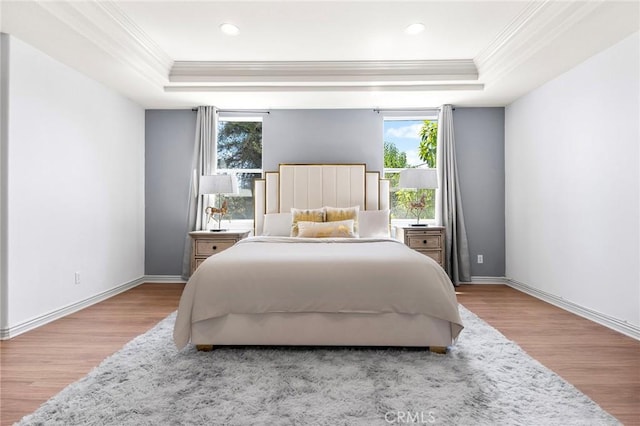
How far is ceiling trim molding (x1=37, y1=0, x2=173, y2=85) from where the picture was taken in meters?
2.77

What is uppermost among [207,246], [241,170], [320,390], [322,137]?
[322,137]

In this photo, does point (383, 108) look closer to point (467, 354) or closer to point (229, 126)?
point (229, 126)

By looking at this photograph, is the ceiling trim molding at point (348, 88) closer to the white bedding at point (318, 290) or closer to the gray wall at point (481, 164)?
the gray wall at point (481, 164)

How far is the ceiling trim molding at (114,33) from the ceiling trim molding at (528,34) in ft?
11.0

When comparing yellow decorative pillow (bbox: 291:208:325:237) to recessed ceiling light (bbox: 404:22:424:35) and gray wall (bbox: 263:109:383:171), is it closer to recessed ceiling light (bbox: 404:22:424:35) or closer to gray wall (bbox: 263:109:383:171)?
gray wall (bbox: 263:109:383:171)

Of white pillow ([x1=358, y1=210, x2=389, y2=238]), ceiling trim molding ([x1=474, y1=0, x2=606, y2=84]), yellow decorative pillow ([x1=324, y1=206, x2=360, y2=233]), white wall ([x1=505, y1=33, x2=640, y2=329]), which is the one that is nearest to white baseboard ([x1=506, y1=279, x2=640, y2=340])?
white wall ([x1=505, y1=33, x2=640, y2=329])

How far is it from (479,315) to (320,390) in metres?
2.13

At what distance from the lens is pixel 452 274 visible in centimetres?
489

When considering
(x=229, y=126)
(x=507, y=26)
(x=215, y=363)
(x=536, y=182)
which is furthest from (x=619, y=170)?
(x=229, y=126)

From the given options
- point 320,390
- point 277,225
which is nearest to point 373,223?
point 277,225

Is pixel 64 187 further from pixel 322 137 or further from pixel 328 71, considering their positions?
pixel 322 137

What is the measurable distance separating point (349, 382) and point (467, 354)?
0.93 m

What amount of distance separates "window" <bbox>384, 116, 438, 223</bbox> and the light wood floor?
1.51m

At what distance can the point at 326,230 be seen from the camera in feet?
13.4
